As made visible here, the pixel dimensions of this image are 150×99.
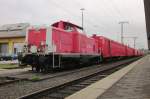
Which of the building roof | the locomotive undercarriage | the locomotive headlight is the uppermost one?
the building roof

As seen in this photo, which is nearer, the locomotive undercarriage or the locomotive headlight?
the locomotive undercarriage

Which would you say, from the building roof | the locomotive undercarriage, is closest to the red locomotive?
the locomotive undercarriage

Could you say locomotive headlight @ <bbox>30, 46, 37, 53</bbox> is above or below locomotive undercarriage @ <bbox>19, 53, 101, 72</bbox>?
above

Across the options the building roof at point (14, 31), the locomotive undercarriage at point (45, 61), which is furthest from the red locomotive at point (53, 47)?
the building roof at point (14, 31)

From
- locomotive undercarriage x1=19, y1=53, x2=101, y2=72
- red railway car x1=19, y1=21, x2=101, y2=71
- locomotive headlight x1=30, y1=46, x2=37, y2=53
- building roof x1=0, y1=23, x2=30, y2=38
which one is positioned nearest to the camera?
locomotive undercarriage x1=19, y1=53, x2=101, y2=72

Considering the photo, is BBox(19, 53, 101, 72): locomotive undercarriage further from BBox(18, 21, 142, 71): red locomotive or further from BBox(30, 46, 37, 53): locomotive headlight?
BBox(30, 46, 37, 53): locomotive headlight

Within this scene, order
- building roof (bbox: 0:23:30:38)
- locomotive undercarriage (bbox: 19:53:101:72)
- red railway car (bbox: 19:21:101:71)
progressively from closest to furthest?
locomotive undercarriage (bbox: 19:53:101:72) → red railway car (bbox: 19:21:101:71) → building roof (bbox: 0:23:30:38)

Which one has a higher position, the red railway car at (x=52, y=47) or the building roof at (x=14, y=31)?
the building roof at (x=14, y=31)

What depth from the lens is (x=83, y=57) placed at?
23234 mm

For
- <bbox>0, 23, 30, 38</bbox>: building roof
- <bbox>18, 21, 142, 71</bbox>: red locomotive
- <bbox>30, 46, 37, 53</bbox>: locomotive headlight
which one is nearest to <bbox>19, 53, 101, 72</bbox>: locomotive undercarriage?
<bbox>18, 21, 142, 71</bbox>: red locomotive

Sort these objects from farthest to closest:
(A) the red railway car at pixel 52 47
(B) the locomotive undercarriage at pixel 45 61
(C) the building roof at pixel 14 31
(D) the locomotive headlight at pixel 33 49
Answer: (C) the building roof at pixel 14 31 → (D) the locomotive headlight at pixel 33 49 → (A) the red railway car at pixel 52 47 → (B) the locomotive undercarriage at pixel 45 61

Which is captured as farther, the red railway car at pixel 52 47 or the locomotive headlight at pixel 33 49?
the locomotive headlight at pixel 33 49

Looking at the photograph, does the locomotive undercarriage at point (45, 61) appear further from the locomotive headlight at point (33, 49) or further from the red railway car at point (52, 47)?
the locomotive headlight at point (33, 49)

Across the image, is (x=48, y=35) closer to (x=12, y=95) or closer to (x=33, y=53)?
(x=33, y=53)
